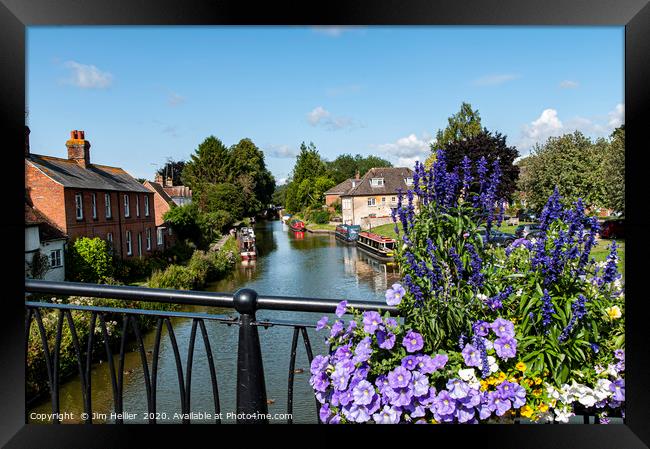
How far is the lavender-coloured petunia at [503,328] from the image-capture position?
85.2 inches

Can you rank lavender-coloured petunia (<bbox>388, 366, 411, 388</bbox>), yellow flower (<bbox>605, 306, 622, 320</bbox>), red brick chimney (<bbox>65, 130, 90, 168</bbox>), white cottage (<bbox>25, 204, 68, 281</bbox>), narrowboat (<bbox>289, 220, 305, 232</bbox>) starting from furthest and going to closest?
1. narrowboat (<bbox>289, 220, 305, 232</bbox>)
2. red brick chimney (<bbox>65, 130, 90, 168</bbox>)
3. white cottage (<bbox>25, 204, 68, 281</bbox>)
4. yellow flower (<bbox>605, 306, 622, 320</bbox>)
5. lavender-coloured petunia (<bbox>388, 366, 411, 388</bbox>)

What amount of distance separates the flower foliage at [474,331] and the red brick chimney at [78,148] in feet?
74.5

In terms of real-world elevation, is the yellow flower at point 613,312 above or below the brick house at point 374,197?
below

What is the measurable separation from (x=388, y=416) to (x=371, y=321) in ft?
1.31

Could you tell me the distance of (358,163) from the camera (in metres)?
87.5

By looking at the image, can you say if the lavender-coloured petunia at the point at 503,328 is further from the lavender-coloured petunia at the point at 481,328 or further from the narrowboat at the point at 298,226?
the narrowboat at the point at 298,226

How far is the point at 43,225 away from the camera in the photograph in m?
17.6

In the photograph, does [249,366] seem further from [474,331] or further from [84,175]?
[84,175]

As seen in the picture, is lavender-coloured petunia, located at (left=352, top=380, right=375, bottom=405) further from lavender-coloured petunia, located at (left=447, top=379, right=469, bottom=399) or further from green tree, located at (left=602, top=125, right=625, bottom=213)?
green tree, located at (left=602, top=125, right=625, bottom=213)

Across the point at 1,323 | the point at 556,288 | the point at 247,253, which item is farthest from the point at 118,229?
the point at 556,288

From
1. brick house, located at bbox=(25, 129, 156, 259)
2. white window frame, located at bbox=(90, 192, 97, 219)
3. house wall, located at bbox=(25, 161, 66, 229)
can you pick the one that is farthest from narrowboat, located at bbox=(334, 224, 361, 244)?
house wall, located at bbox=(25, 161, 66, 229)

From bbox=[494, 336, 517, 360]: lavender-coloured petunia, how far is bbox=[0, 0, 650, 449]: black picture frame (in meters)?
0.66

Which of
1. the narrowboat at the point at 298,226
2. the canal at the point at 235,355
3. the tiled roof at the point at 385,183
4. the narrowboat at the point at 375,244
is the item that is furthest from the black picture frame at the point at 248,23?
the narrowboat at the point at 298,226

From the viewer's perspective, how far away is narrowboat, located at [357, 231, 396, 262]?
3172cm
